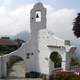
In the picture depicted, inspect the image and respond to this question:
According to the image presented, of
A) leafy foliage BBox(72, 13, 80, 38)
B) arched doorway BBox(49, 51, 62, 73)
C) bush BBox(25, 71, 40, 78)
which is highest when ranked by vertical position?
leafy foliage BBox(72, 13, 80, 38)

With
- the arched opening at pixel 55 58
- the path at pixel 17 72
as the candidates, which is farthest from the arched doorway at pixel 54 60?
the path at pixel 17 72

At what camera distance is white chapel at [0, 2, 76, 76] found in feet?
74.4

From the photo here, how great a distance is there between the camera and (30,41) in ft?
83.3

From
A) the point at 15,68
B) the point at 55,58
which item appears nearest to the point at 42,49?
the point at 55,58

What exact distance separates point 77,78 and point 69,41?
5838mm

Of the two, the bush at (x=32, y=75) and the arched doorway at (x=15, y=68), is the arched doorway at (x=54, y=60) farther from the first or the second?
the arched doorway at (x=15, y=68)

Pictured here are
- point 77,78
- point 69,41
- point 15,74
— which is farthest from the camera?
point 15,74

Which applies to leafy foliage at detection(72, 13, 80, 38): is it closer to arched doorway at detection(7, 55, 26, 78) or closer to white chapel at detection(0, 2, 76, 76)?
white chapel at detection(0, 2, 76, 76)

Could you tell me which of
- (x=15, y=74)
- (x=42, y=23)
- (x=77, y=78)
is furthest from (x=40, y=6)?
(x=77, y=78)

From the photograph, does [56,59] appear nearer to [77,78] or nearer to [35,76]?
[35,76]

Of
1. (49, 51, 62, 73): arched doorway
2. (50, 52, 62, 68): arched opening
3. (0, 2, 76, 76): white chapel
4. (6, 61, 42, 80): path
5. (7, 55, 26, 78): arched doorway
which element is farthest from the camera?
(7, 55, 26, 78): arched doorway

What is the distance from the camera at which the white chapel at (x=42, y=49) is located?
74.4ft

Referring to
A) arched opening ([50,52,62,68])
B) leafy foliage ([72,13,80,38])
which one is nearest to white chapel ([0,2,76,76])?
arched opening ([50,52,62,68])

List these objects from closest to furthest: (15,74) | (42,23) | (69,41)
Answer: (69,41) → (42,23) → (15,74)
